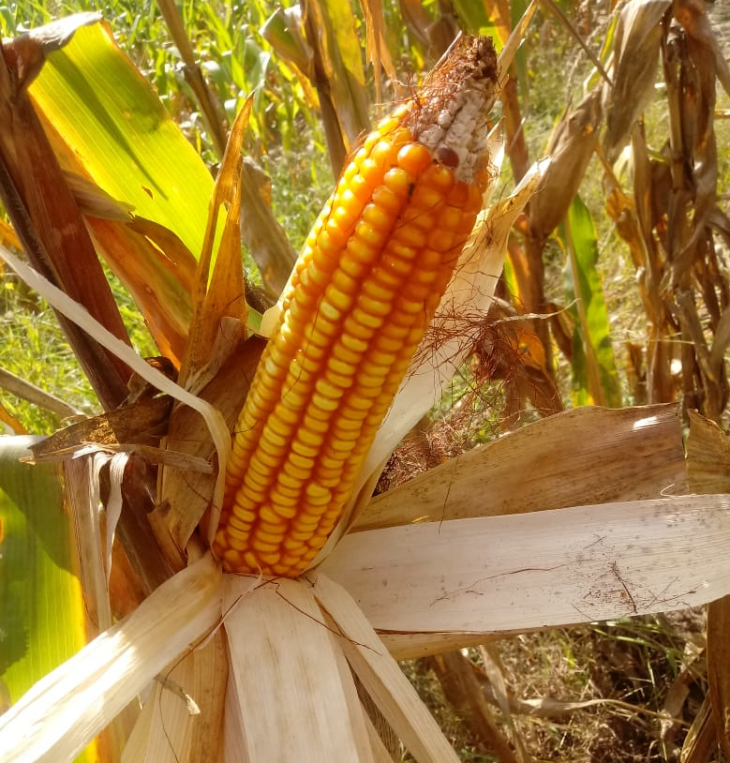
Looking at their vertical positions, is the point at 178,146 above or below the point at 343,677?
above

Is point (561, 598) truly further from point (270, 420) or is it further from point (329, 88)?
point (329, 88)

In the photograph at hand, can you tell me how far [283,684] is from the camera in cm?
85

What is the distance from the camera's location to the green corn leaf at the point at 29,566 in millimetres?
878

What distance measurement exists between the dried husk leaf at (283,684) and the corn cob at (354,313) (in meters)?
0.06

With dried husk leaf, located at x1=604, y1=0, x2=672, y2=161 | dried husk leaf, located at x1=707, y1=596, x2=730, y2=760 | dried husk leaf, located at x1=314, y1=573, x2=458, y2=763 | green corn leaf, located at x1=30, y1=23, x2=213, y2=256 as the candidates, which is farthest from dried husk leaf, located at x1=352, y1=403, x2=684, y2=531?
dried husk leaf, located at x1=604, y1=0, x2=672, y2=161

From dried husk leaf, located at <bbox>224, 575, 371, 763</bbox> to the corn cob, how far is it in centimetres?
6

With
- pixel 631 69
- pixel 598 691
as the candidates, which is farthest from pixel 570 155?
pixel 598 691

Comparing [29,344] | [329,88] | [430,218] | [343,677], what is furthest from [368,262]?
[29,344]

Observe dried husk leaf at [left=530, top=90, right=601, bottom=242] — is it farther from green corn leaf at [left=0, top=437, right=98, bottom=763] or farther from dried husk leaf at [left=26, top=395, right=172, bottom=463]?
green corn leaf at [left=0, top=437, right=98, bottom=763]

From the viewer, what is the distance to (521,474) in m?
1.06

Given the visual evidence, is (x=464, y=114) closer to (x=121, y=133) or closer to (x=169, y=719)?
(x=121, y=133)

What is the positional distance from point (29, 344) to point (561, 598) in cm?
198

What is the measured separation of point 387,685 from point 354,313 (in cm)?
49

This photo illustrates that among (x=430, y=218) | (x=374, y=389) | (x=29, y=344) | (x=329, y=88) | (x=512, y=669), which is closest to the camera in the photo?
(x=430, y=218)
